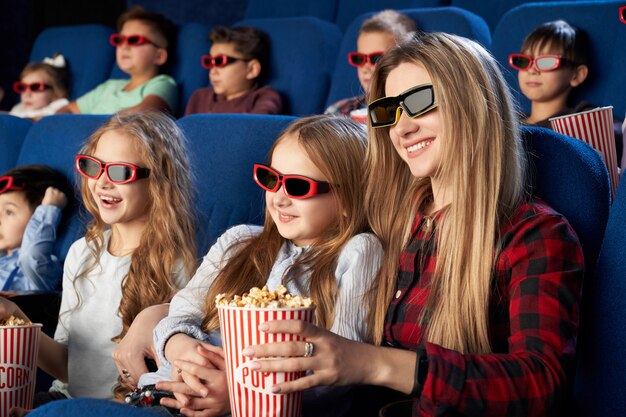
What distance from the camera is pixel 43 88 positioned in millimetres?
3625

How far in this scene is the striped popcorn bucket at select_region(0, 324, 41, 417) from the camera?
1249mm

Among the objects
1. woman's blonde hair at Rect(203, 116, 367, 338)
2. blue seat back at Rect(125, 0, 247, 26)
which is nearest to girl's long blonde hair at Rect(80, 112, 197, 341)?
woman's blonde hair at Rect(203, 116, 367, 338)

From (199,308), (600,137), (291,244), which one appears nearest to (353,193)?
(291,244)

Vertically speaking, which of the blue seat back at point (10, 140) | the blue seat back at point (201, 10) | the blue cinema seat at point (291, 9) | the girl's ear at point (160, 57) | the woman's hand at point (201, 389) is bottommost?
the woman's hand at point (201, 389)

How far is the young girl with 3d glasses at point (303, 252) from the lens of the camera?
50.3 inches

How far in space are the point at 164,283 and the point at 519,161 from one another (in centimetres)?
75

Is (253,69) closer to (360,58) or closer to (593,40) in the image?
(360,58)

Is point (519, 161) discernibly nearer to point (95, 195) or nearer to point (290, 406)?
point (290, 406)

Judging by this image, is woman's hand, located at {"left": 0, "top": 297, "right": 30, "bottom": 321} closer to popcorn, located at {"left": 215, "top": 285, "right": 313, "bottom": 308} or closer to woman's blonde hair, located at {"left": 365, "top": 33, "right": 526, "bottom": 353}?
popcorn, located at {"left": 215, "top": 285, "right": 313, "bottom": 308}

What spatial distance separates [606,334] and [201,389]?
53cm

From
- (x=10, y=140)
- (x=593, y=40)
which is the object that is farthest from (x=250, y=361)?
(x=10, y=140)

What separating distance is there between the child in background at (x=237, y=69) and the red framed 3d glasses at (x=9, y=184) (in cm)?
94

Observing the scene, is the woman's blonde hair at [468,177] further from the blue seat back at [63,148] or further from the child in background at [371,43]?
the child in background at [371,43]

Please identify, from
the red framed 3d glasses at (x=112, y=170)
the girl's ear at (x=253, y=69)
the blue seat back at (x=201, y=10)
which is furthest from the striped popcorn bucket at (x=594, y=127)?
the blue seat back at (x=201, y=10)
